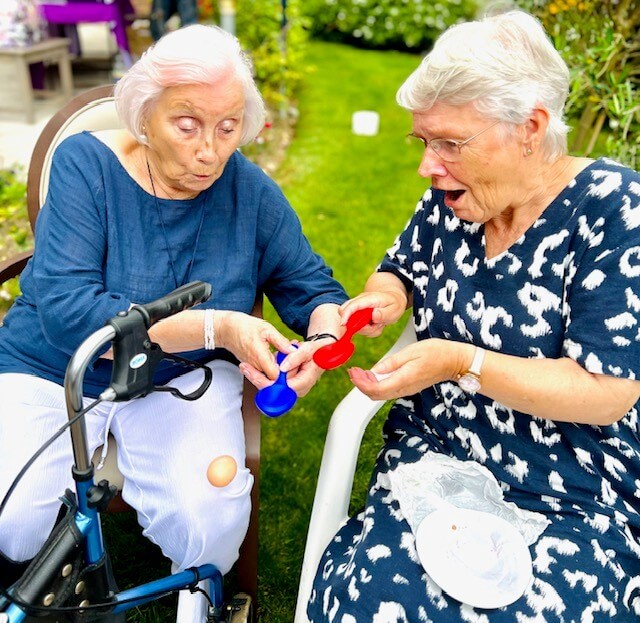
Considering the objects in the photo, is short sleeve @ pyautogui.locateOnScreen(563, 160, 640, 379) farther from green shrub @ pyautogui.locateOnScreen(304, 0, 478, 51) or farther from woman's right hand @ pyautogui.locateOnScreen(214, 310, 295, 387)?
green shrub @ pyautogui.locateOnScreen(304, 0, 478, 51)

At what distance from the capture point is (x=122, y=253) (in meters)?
1.92

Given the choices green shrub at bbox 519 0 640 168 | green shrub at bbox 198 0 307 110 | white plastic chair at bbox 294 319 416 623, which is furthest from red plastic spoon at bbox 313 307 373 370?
green shrub at bbox 198 0 307 110

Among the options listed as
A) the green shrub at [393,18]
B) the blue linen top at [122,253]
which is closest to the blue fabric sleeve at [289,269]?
the blue linen top at [122,253]

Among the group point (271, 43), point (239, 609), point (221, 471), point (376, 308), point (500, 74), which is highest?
point (500, 74)

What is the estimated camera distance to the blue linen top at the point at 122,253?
181 cm

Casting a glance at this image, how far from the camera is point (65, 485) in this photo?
5.89 feet

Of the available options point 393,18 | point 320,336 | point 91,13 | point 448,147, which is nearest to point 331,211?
point 320,336

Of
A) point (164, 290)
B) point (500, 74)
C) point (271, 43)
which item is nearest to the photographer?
point (500, 74)

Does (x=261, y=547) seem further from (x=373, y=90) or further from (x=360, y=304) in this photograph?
(x=373, y=90)

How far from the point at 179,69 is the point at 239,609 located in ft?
4.83

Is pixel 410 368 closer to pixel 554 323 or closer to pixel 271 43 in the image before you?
pixel 554 323

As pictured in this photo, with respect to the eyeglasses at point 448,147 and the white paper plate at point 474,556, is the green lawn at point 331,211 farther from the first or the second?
the eyeglasses at point 448,147

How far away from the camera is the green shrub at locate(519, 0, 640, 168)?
423cm

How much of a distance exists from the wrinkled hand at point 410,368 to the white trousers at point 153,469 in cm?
48
